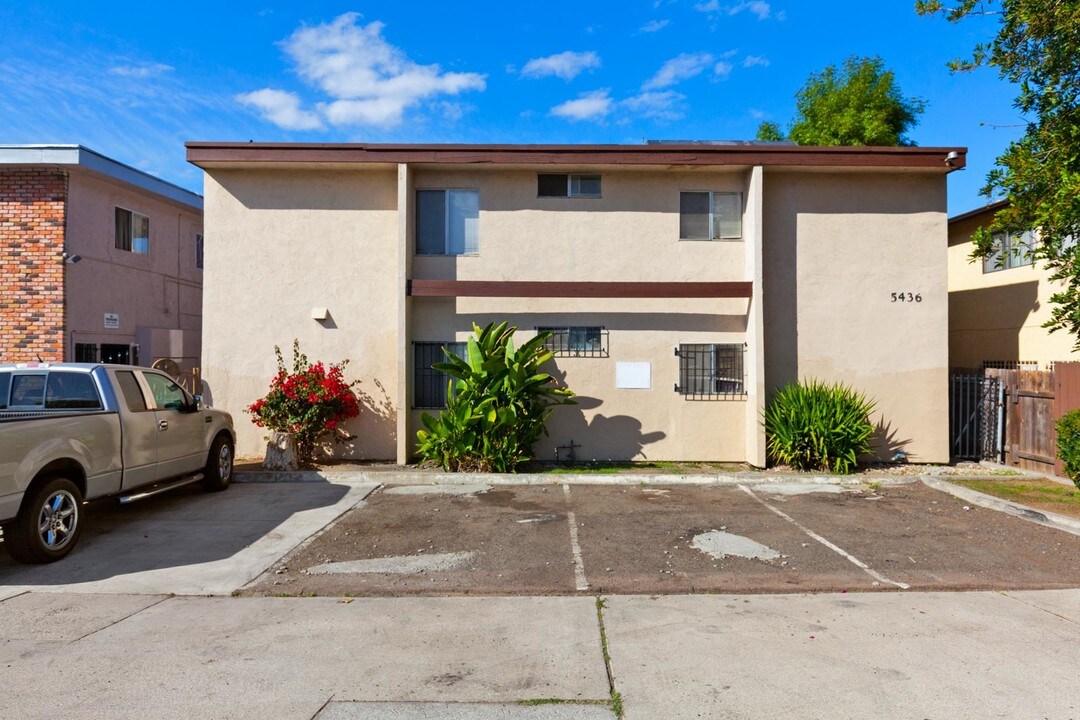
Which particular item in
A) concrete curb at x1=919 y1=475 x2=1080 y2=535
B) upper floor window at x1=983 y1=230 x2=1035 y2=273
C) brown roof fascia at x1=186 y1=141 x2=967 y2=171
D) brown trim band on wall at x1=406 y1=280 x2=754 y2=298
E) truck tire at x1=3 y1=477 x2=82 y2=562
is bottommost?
concrete curb at x1=919 y1=475 x2=1080 y2=535

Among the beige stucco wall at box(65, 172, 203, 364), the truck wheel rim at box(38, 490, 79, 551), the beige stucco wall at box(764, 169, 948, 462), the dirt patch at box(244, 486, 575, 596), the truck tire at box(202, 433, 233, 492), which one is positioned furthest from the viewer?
the beige stucco wall at box(65, 172, 203, 364)

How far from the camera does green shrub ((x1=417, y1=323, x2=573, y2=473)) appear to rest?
10.6m

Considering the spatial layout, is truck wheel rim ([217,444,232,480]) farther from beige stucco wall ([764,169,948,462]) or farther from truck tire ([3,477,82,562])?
beige stucco wall ([764,169,948,462])

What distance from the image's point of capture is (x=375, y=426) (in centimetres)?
1191

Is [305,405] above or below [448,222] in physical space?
below

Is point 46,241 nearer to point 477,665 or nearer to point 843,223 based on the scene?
point 477,665

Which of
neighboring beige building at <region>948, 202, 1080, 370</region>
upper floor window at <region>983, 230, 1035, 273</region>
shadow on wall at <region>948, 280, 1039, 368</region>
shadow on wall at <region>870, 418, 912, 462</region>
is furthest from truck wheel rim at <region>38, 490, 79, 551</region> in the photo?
shadow on wall at <region>948, 280, 1039, 368</region>

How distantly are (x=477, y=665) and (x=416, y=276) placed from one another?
867 centimetres

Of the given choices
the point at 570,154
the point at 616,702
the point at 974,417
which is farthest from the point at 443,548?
the point at 974,417

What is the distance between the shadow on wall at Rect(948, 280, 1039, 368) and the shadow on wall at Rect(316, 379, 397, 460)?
41.0ft

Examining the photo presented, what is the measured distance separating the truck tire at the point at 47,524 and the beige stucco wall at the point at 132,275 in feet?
30.4

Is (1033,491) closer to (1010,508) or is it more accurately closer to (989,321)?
(1010,508)

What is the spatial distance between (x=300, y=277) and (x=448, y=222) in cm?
287

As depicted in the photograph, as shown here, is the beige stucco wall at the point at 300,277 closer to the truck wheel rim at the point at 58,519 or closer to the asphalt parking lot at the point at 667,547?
the asphalt parking lot at the point at 667,547
